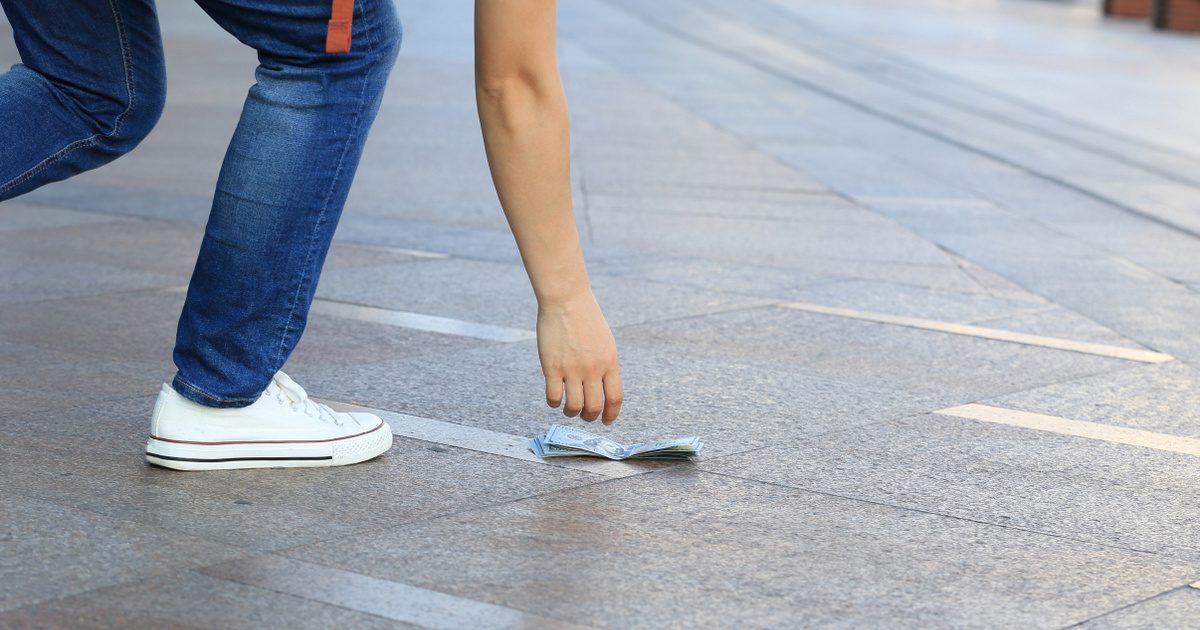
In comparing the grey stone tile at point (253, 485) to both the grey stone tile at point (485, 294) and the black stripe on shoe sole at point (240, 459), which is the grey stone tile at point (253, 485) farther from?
the grey stone tile at point (485, 294)

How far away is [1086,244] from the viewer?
5820mm

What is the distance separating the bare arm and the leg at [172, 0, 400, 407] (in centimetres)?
28

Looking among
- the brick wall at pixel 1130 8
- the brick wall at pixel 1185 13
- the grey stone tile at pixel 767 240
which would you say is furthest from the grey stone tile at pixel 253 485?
the brick wall at pixel 1130 8

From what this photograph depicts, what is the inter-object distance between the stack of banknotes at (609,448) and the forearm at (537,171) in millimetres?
486

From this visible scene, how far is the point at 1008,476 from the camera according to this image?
9.34 ft

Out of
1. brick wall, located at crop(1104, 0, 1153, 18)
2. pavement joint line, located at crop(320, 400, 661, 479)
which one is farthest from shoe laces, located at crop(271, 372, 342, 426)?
brick wall, located at crop(1104, 0, 1153, 18)

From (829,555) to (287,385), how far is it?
3.40 ft

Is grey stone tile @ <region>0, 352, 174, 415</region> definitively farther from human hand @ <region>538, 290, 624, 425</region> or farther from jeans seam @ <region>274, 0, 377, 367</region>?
human hand @ <region>538, 290, 624, 425</region>

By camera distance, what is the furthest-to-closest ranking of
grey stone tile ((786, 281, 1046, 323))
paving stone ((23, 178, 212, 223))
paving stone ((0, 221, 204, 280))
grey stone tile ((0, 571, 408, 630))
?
paving stone ((23, 178, 212, 223))
paving stone ((0, 221, 204, 280))
grey stone tile ((786, 281, 1046, 323))
grey stone tile ((0, 571, 408, 630))

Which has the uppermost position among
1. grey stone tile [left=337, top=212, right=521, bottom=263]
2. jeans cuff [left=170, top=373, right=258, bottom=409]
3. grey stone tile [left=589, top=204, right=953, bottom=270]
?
jeans cuff [left=170, top=373, right=258, bottom=409]

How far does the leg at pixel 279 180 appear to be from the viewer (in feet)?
7.90

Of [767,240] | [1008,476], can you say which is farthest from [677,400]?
[767,240]

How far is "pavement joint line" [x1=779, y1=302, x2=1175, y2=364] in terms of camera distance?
4.04 m

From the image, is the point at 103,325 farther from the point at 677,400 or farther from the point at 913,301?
the point at 913,301
